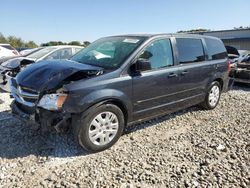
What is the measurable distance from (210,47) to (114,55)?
8.97 feet

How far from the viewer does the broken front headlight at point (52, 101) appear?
3494mm

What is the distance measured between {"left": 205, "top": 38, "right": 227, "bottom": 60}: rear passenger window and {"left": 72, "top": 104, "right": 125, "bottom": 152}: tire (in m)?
3.04

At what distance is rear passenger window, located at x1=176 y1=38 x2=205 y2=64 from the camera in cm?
498

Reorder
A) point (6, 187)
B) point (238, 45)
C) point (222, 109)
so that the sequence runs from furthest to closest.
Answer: point (238, 45), point (222, 109), point (6, 187)

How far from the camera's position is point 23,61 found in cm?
749

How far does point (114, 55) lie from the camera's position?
4.38m

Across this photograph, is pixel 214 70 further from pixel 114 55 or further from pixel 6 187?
pixel 6 187

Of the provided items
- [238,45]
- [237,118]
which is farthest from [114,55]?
[238,45]

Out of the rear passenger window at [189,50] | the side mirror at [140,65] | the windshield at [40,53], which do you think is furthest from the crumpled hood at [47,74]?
the windshield at [40,53]

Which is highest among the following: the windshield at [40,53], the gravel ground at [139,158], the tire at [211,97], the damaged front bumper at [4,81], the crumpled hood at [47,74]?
the windshield at [40,53]

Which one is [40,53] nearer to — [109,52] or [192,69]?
[109,52]

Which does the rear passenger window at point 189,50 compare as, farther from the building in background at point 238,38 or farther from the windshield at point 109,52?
the building in background at point 238,38

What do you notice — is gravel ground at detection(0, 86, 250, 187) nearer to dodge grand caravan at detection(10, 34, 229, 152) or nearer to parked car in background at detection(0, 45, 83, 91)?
dodge grand caravan at detection(10, 34, 229, 152)

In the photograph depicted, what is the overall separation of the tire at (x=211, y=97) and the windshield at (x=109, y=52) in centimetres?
244
